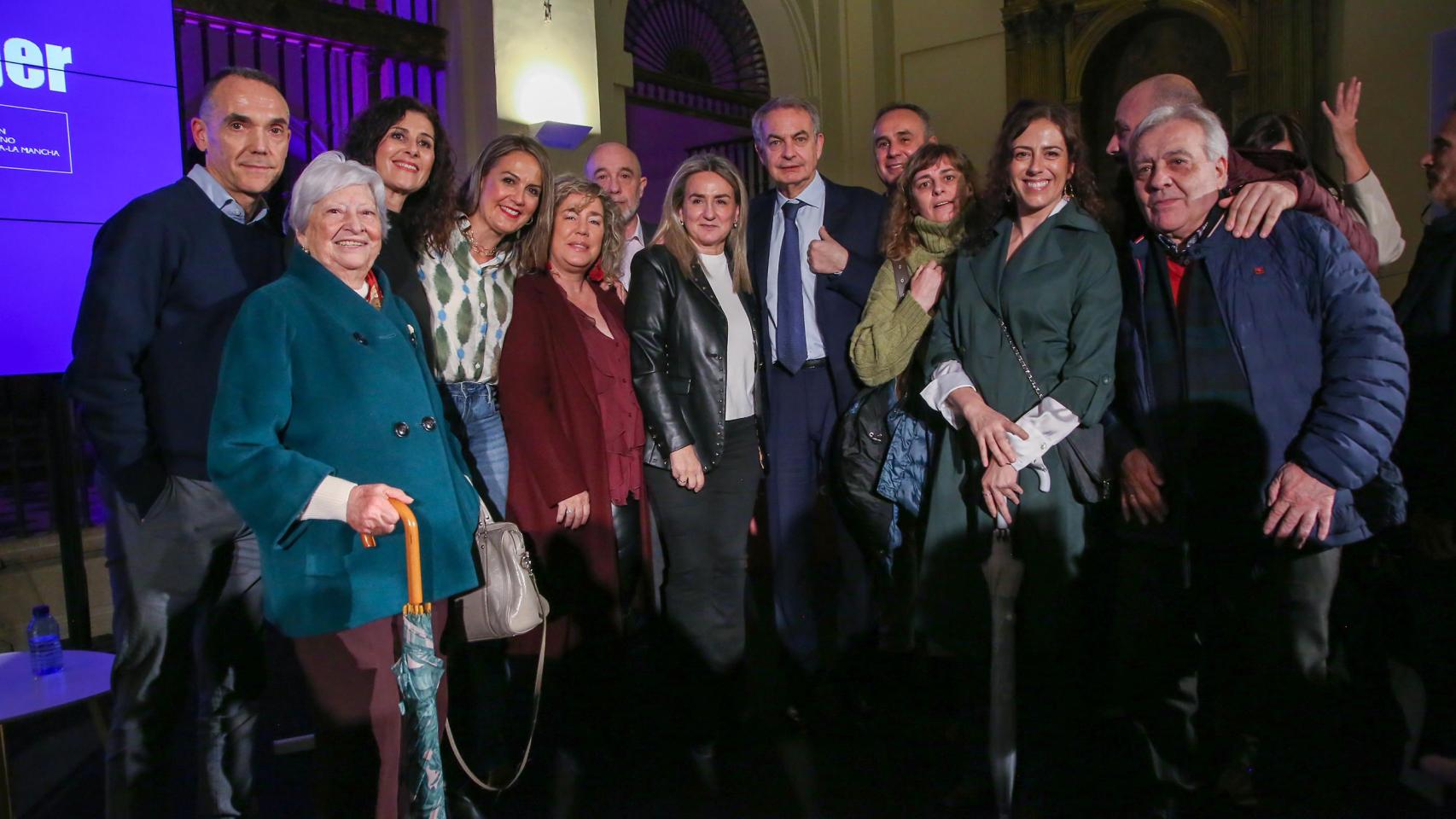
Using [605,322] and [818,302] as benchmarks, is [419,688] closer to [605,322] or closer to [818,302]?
[605,322]

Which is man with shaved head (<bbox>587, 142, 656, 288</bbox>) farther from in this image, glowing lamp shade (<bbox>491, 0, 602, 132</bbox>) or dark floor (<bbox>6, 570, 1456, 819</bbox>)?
glowing lamp shade (<bbox>491, 0, 602, 132</bbox>)

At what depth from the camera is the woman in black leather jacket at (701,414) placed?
2.85 meters

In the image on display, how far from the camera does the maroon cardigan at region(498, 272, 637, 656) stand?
2.67 meters

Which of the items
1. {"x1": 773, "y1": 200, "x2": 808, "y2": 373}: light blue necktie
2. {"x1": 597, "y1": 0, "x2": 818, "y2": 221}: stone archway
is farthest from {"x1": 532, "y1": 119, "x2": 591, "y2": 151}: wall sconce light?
{"x1": 773, "y1": 200, "x2": 808, "y2": 373}: light blue necktie

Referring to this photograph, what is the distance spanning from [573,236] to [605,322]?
0.88 ft

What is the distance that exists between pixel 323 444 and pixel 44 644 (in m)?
1.36

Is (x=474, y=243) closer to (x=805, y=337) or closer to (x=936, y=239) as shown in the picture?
(x=805, y=337)

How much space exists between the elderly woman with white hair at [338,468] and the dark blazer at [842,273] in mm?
1231

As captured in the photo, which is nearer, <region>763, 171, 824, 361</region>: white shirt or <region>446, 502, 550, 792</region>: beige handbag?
<region>446, 502, 550, 792</region>: beige handbag

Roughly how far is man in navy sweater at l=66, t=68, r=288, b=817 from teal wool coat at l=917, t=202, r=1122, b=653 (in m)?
1.61

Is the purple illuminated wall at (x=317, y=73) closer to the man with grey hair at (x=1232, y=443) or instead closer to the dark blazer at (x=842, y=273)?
the dark blazer at (x=842, y=273)

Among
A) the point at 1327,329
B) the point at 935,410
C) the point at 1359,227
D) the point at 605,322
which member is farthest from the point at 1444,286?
the point at 605,322

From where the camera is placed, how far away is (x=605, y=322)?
Result: 297 cm

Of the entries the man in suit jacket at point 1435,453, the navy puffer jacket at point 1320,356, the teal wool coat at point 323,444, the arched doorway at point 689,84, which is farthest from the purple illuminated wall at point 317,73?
the man in suit jacket at point 1435,453
